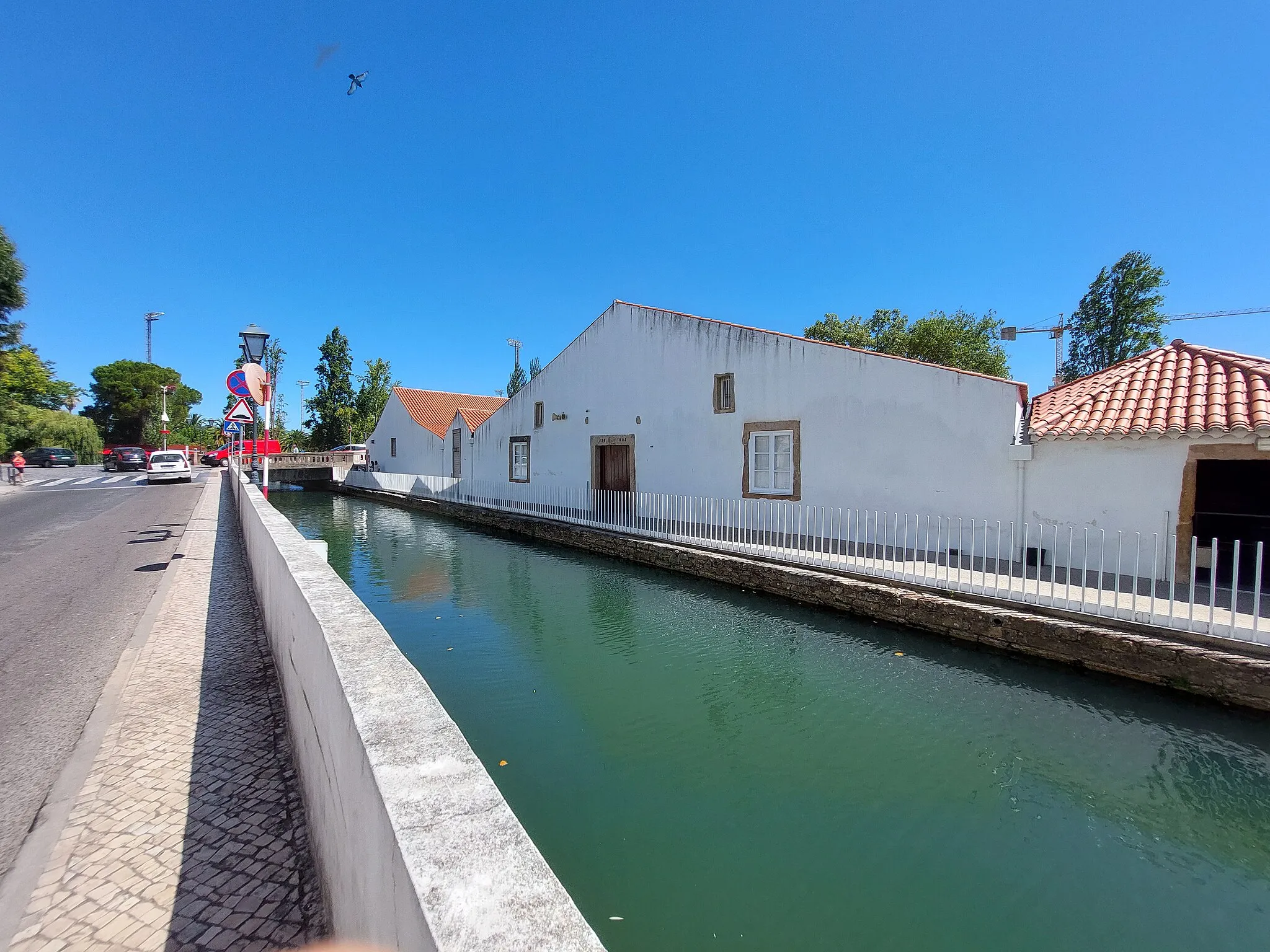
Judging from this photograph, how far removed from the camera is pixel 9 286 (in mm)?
15969

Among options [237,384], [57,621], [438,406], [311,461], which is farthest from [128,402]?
[57,621]

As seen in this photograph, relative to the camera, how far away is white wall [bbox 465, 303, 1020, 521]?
31.8 feet

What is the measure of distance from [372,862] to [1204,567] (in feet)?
34.9

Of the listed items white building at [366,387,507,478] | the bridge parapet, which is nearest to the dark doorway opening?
white building at [366,387,507,478]

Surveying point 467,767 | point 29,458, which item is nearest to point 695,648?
point 467,767

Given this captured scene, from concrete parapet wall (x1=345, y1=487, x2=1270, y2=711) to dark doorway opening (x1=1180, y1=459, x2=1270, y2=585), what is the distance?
113 inches

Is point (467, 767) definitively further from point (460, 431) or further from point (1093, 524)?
point (460, 431)

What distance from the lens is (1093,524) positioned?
8438mm

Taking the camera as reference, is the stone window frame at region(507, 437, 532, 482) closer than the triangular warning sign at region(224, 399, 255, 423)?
No

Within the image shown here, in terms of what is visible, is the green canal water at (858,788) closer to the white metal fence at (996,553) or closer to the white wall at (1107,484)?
the white metal fence at (996,553)

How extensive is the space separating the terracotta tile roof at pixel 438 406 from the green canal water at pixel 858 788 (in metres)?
19.3

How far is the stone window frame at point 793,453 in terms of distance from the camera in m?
12.0

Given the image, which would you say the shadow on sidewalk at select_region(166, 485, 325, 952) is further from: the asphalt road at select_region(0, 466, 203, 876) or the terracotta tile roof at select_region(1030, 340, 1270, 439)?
the terracotta tile roof at select_region(1030, 340, 1270, 439)

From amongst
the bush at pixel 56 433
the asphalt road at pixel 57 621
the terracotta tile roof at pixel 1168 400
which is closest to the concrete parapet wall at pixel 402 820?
the asphalt road at pixel 57 621
